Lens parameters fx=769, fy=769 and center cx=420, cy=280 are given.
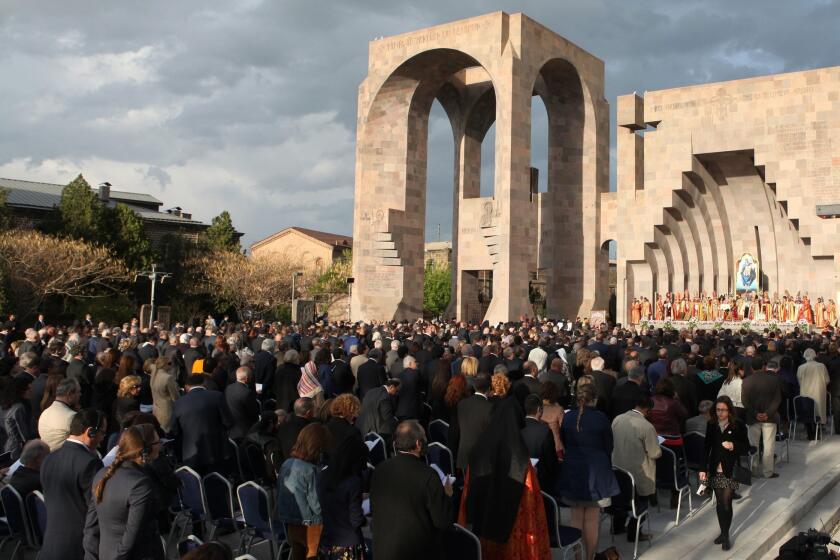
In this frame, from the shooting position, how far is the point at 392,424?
8367mm

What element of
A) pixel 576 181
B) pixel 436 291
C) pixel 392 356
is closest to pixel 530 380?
pixel 392 356

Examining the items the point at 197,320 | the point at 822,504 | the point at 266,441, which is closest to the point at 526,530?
the point at 266,441

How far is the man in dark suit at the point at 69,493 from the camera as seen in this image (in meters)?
4.89

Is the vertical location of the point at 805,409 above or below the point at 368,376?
below

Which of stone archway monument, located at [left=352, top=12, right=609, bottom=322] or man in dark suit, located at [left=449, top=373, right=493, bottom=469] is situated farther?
stone archway monument, located at [left=352, top=12, right=609, bottom=322]

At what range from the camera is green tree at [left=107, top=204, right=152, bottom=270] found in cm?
4450

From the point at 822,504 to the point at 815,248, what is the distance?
80.7 feet

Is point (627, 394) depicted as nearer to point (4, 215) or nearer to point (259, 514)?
point (259, 514)

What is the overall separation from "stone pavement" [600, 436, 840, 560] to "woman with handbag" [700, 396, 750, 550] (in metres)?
0.33

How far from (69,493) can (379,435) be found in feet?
12.2

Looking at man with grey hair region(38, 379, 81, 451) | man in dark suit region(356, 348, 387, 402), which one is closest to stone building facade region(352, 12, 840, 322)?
man in dark suit region(356, 348, 387, 402)

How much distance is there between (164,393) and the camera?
29.8 feet

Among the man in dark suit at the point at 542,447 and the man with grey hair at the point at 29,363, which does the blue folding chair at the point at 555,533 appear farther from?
the man with grey hair at the point at 29,363

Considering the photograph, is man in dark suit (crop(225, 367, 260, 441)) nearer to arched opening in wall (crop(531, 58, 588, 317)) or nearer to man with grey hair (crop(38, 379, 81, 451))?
man with grey hair (crop(38, 379, 81, 451))
